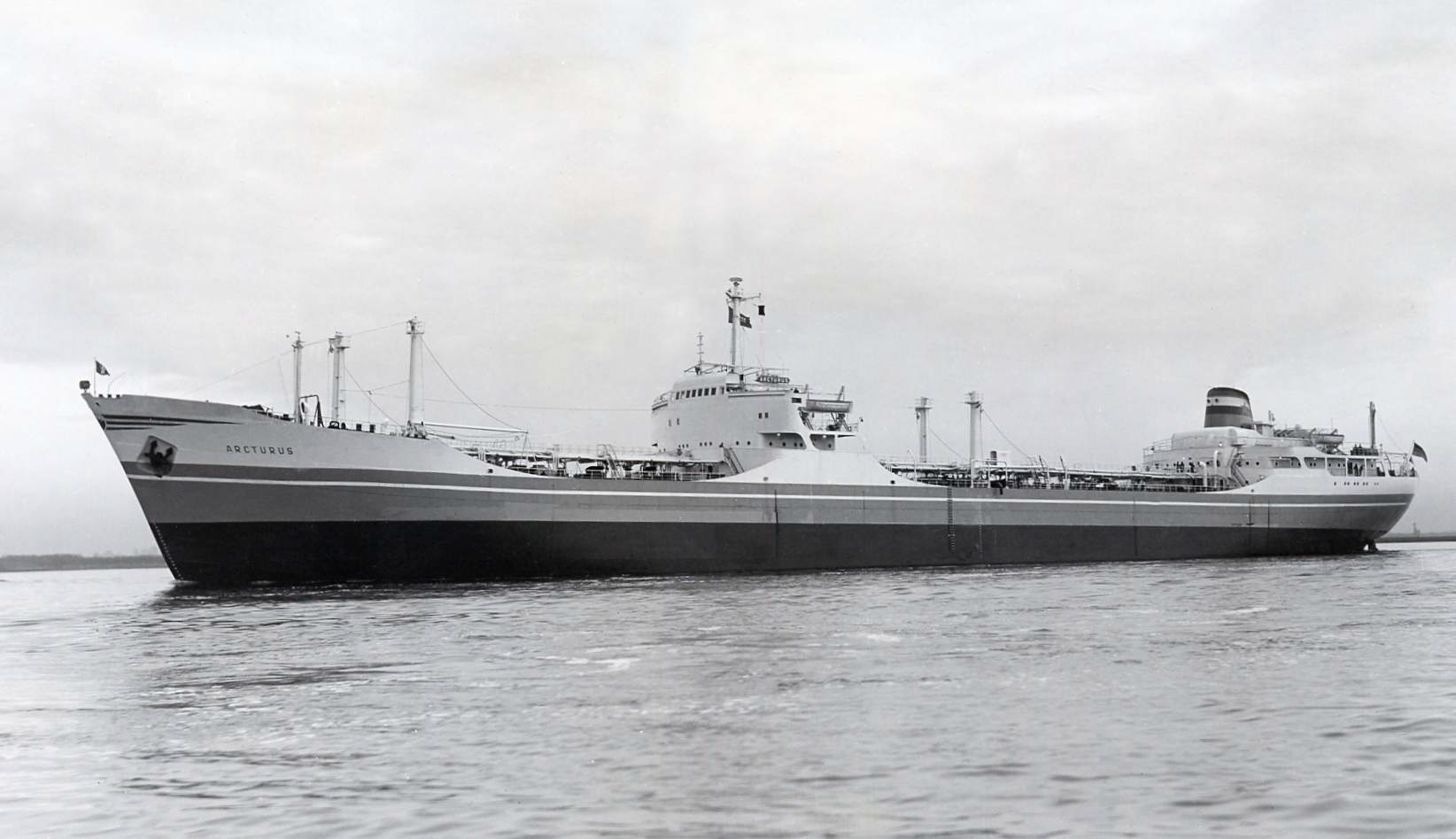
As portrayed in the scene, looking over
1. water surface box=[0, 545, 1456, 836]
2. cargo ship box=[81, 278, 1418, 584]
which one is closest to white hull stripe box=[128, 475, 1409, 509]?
cargo ship box=[81, 278, 1418, 584]

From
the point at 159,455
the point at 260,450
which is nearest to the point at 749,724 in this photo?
the point at 260,450

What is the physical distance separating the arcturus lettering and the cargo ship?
0.13ft

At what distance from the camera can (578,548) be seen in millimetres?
39094

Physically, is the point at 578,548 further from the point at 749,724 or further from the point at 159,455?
the point at 749,724

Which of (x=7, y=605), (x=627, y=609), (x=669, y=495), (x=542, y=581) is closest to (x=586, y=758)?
(x=627, y=609)

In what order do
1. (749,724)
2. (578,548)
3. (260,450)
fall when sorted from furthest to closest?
(578,548)
(260,450)
(749,724)

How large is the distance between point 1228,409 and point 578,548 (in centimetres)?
3911

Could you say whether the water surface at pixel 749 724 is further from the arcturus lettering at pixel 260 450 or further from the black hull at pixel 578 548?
the arcturus lettering at pixel 260 450

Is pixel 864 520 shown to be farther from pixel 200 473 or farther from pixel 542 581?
pixel 200 473

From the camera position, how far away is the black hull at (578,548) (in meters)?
35.8

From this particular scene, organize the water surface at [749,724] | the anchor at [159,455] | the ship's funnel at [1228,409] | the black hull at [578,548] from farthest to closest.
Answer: the ship's funnel at [1228,409]
the black hull at [578,548]
the anchor at [159,455]
the water surface at [749,724]

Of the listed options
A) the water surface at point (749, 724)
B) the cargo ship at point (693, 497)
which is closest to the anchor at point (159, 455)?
the cargo ship at point (693, 497)

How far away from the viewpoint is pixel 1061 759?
10055 mm

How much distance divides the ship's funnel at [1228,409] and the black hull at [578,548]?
13.2m
